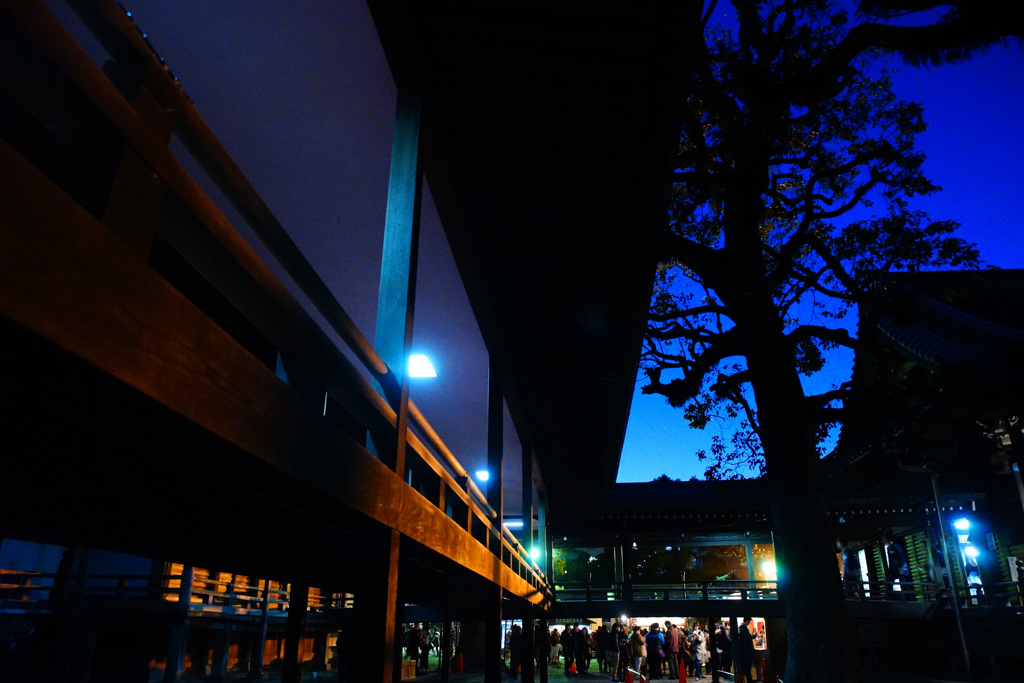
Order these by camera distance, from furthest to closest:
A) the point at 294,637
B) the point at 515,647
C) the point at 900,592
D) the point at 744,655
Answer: the point at 515,647 < the point at 900,592 < the point at 744,655 < the point at 294,637

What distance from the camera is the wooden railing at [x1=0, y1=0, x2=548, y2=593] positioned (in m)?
1.26

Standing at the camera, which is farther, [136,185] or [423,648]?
[423,648]

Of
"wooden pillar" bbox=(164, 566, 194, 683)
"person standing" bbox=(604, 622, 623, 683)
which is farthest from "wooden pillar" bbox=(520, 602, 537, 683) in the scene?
"person standing" bbox=(604, 622, 623, 683)

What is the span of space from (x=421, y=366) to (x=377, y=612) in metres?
6.82

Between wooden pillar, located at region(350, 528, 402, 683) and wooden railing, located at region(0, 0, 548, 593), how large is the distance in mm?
364

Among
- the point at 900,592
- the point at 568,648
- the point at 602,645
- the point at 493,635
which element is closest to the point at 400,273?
the point at 493,635

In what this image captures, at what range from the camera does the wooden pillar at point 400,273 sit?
11.0 ft

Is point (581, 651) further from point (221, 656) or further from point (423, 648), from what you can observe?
point (221, 656)

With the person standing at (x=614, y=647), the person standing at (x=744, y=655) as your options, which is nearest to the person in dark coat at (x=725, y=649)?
the person standing at (x=744, y=655)

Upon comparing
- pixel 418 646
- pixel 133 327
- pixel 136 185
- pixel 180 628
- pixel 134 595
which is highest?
pixel 136 185

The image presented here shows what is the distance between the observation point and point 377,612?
3.06 meters

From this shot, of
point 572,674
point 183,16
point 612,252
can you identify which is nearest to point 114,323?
point 183,16

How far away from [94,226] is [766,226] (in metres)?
15.4

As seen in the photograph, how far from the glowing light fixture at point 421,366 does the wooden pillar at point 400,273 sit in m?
5.60
